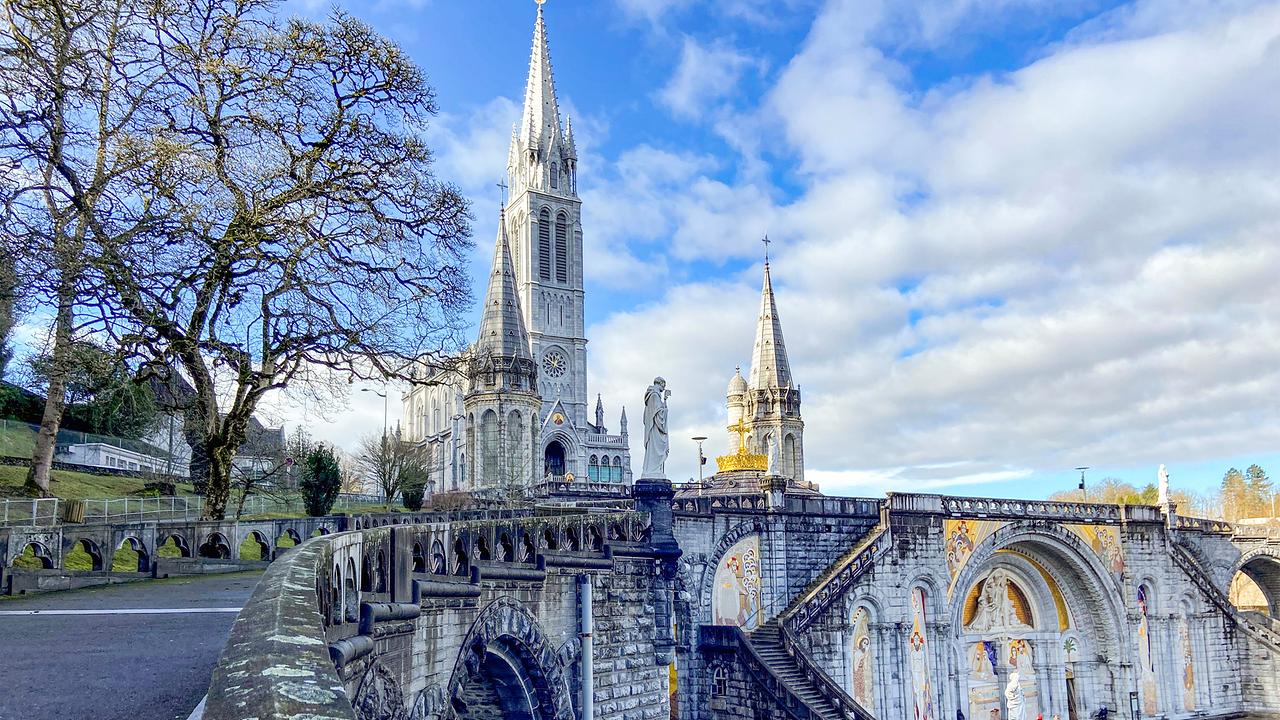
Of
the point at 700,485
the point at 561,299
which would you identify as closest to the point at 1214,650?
the point at 700,485

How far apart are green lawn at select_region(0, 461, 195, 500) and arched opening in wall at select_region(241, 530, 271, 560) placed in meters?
4.12

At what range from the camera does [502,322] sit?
177 feet

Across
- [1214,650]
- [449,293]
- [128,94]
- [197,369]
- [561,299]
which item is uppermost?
[561,299]

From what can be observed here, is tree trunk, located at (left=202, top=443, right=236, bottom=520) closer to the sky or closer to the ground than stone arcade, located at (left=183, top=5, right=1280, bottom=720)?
closer to the sky

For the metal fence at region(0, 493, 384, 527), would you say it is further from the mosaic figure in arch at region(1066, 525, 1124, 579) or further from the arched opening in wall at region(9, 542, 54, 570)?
the mosaic figure in arch at region(1066, 525, 1124, 579)

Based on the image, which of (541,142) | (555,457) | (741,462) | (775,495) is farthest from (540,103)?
(775,495)

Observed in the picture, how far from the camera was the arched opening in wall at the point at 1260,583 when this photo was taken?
54094mm

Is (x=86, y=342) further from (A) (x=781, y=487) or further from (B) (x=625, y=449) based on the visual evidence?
(B) (x=625, y=449)

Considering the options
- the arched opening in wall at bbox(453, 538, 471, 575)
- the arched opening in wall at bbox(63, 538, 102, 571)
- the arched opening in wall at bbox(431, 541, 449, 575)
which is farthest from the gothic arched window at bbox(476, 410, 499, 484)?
the arched opening in wall at bbox(431, 541, 449, 575)

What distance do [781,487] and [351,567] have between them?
25.8 metres

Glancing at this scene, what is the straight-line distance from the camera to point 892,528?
109ft

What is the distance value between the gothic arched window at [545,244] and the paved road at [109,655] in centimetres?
7086

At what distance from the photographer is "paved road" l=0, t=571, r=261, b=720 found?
5796mm

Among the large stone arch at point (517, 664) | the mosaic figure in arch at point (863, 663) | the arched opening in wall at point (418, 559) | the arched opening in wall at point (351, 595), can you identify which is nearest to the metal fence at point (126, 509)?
the large stone arch at point (517, 664)
